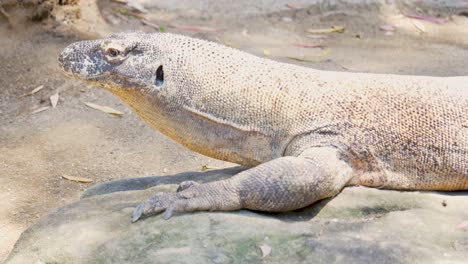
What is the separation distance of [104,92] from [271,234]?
3777mm

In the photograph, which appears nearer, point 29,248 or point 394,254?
point 394,254

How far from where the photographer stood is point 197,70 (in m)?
3.46

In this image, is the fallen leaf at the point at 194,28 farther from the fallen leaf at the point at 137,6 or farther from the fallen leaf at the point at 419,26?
the fallen leaf at the point at 419,26

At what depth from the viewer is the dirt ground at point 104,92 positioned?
4.99 metres

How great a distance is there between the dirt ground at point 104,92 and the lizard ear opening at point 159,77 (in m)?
1.39

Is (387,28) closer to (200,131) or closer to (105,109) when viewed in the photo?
(105,109)

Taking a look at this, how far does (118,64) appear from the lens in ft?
→ 11.3

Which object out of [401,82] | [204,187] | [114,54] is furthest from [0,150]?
[401,82]

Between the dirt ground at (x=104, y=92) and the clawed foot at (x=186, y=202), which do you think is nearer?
the clawed foot at (x=186, y=202)

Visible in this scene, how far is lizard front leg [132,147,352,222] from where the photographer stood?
3.07m

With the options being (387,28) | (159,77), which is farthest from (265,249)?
(387,28)

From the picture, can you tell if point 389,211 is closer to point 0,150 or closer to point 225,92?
point 225,92

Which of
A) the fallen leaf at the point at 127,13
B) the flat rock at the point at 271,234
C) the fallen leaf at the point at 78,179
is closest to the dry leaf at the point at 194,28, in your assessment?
the fallen leaf at the point at 127,13

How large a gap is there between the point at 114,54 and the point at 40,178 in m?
1.78
